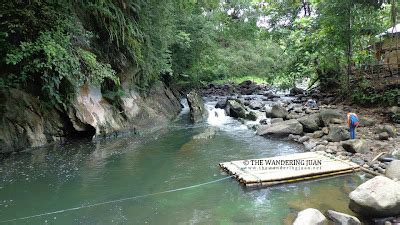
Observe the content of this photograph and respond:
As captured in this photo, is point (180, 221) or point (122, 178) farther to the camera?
point (122, 178)

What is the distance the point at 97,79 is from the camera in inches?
358

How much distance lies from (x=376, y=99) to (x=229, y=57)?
12621 millimetres

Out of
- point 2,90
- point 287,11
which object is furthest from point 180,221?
point 287,11

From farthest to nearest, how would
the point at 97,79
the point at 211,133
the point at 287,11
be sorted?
the point at 287,11, the point at 211,133, the point at 97,79

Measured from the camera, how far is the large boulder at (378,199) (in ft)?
14.3

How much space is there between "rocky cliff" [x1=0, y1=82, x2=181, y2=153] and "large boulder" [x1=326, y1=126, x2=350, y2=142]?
19.8ft

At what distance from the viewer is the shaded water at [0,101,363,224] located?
486cm

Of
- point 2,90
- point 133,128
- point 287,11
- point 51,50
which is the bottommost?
point 133,128

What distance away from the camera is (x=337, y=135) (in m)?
8.56

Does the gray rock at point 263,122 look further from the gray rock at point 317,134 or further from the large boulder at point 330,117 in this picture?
the gray rock at point 317,134

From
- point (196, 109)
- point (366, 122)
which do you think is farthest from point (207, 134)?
point (366, 122)

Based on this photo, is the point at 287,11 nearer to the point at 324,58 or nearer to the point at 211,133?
the point at 324,58

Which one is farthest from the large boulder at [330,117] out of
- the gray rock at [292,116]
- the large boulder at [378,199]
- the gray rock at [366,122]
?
the large boulder at [378,199]

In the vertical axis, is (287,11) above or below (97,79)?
above
